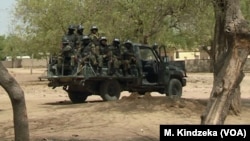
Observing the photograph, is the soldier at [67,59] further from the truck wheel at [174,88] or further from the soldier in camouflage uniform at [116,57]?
the truck wheel at [174,88]

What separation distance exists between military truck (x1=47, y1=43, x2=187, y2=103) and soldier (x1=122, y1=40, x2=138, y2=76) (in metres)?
0.11

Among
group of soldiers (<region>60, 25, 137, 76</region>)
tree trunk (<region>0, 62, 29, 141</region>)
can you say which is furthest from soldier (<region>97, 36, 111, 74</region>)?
tree trunk (<region>0, 62, 29, 141</region>)

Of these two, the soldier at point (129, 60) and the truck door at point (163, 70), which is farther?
the truck door at point (163, 70)

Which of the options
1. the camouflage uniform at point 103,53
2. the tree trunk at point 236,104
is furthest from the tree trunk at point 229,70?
the camouflage uniform at point 103,53

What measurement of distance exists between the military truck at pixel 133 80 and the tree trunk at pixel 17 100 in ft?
30.5

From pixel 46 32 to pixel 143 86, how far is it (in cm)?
1831

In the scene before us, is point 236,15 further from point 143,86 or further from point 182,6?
point 143,86

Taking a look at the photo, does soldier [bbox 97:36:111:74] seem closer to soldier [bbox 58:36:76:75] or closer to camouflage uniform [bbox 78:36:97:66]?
camouflage uniform [bbox 78:36:97:66]

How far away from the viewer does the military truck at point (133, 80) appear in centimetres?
1688

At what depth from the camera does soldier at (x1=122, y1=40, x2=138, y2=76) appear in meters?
17.6

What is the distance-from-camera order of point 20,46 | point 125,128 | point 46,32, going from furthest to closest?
point 20,46, point 46,32, point 125,128

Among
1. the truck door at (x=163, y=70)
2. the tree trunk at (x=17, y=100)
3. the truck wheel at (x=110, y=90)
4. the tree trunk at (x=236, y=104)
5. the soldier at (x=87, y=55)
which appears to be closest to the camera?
the tree trunk at (x=17, y=100)

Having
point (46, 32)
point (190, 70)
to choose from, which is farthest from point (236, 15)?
point (190, 70)

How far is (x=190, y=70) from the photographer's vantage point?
60.2 metres
